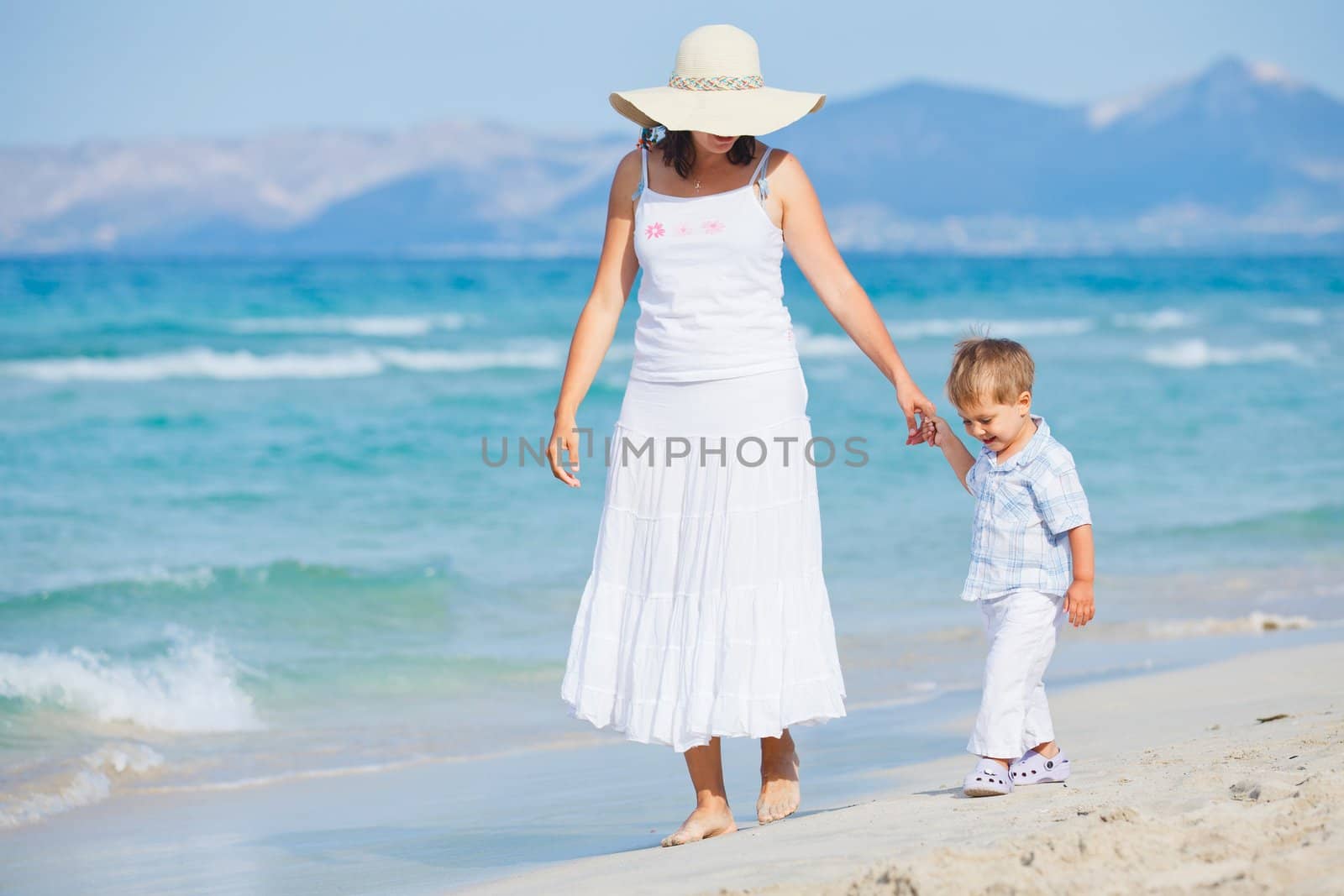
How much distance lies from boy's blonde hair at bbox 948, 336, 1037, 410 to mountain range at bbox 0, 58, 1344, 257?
279 feet

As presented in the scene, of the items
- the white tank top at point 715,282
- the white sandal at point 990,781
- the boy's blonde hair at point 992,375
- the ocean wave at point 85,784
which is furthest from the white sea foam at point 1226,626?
the ocean wave at point 85,784

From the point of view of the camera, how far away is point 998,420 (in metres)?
3.30

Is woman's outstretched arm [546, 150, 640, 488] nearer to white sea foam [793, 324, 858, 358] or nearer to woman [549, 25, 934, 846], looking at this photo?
woman [549, 25, 934, 846]

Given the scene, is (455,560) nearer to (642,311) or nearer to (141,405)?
(642,311)

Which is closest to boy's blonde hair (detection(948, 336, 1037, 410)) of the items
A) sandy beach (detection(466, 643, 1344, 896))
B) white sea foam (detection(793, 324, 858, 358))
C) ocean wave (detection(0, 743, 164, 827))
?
sandy beach (detection(466, 643, 1344, 896))

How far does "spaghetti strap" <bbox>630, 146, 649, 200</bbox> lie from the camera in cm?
342

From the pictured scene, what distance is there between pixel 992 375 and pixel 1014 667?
2.29 feet

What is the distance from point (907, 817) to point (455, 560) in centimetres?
522

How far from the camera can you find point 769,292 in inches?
132

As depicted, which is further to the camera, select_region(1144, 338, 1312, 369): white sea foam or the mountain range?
the mountain range

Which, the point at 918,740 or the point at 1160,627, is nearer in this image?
the point at 918,740

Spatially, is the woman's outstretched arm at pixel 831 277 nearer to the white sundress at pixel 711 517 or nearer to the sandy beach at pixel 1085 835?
the white sundress at pixel 711 517

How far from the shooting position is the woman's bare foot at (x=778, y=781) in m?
3.51

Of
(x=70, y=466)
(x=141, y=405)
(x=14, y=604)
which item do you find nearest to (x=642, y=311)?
(x=14, y=604)
